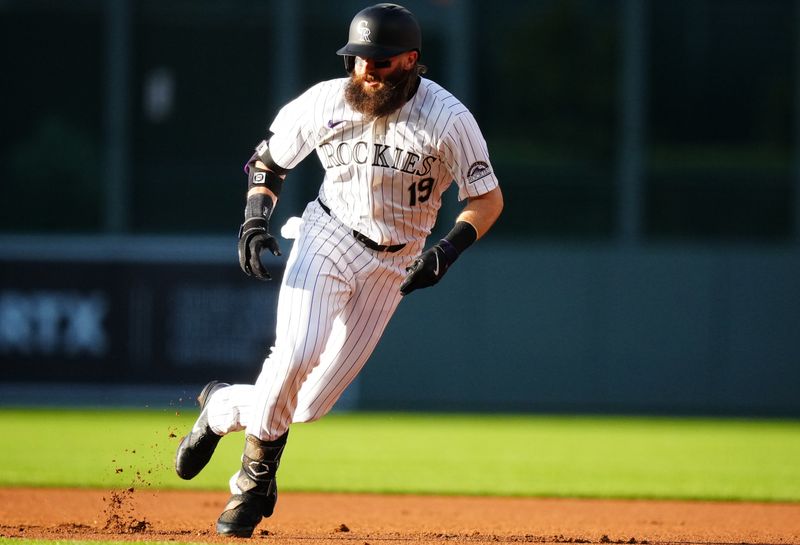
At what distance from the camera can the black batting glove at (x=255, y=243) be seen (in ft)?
15.4

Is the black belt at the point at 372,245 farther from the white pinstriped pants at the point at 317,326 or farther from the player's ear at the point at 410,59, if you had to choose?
the player's ear at the point at 410,59

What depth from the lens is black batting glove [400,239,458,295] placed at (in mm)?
4605

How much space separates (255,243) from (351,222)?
352mm

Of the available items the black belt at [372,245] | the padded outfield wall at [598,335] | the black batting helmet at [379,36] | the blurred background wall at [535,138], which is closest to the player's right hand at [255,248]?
the black belt at [372,245]

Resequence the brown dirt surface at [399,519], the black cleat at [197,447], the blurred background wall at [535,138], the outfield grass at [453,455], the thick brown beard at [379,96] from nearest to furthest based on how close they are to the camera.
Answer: the thick brown beard at [379,96]
the black cleat at [197,447]
the brown dirt surface at [399,519]
the outfield grass at [453,455]
the blurred background wall at [535,138]

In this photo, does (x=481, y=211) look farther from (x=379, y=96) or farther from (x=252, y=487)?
(x=252, y=487)

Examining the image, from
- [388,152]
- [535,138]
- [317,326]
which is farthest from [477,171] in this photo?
[535,138]

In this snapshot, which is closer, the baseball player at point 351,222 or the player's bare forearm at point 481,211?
the baseball player at point 351,222

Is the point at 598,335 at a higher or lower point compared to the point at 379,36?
lower

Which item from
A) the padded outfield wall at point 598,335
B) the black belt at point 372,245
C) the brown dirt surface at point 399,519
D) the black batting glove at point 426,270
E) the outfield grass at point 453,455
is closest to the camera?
the black batting glove at point 426,270

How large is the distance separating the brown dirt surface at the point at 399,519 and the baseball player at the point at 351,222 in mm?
475

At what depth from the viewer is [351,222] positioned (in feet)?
15.9

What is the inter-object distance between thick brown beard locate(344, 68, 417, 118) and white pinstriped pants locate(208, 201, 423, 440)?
42cm

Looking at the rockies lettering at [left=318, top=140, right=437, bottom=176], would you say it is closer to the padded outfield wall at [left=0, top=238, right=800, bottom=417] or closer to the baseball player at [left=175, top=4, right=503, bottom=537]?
the baseball player at [left=175, top=4, right=503, bottom=537]
